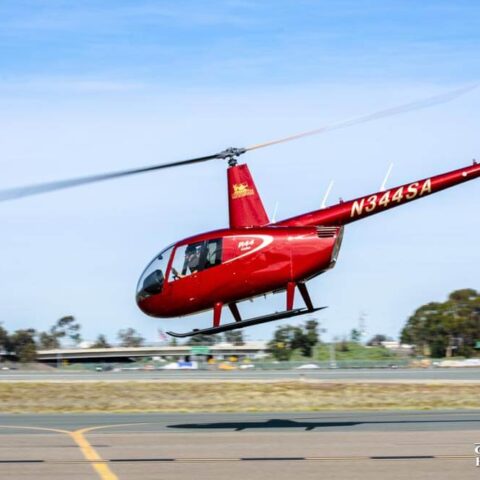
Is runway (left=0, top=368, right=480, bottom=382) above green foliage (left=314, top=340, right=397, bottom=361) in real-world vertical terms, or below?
below

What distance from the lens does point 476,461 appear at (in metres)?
19.9

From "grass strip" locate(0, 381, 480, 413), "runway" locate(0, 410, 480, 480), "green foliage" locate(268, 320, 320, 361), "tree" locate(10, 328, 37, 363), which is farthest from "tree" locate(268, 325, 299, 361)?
"runway" locate(0, 410, 480, 480)

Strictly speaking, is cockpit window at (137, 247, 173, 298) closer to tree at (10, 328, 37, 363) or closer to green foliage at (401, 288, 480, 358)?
green foliage at (401, 288, 480, 358)

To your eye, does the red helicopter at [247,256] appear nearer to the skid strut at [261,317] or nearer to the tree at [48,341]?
the skid strut at [261,317]

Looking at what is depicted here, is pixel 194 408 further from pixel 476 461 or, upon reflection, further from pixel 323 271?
pixel 476 461

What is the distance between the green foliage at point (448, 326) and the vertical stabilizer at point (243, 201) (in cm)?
10275

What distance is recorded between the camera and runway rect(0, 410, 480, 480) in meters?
18.9

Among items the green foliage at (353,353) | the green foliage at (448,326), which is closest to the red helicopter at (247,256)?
the green foliage at (353,353)

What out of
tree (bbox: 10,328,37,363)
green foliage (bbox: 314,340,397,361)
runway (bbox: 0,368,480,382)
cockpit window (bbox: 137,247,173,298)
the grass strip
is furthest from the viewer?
tree (bbox: 10,328,37,363)

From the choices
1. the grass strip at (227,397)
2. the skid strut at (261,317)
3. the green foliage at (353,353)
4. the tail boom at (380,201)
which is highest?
the tail boom at (380,201)

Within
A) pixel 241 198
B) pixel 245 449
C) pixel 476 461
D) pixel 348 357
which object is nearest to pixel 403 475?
pixel 476 461

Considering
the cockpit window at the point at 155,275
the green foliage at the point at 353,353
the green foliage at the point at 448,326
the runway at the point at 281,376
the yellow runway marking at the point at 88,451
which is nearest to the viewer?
the yellow runway marking at the point at 88,451

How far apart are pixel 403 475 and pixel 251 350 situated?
131 m

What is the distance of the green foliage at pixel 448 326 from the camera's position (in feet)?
411
